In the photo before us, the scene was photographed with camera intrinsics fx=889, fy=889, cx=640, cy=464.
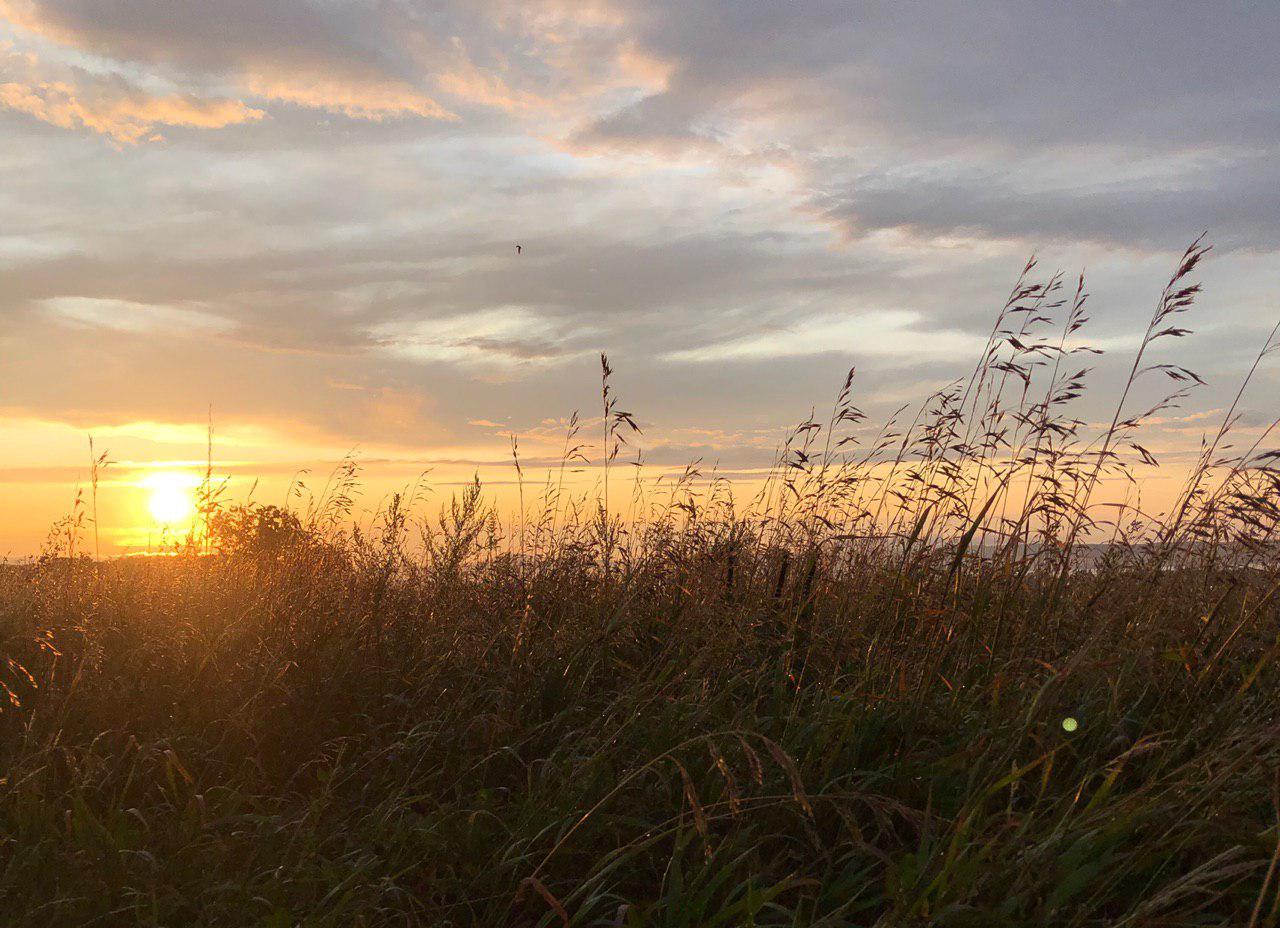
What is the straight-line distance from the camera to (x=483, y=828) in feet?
8.55

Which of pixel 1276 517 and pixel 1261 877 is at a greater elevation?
pixel 1276 517

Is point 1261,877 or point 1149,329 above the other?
point 1149,329

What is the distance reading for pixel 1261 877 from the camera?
2.18 m

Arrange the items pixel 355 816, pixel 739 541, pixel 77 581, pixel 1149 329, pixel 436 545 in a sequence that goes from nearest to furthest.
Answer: pixel 355 816 → pixel 1149 329 → pixel 739 541 → pixel 436 545 → pixel 77 581

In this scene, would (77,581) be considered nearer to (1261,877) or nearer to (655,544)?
(655,544)

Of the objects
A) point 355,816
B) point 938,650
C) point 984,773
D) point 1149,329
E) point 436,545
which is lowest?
point 355,816

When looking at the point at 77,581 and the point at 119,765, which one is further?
the point at 77,581

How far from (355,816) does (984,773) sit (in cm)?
201

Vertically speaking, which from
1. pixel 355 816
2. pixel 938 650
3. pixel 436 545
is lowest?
pixel 355 816

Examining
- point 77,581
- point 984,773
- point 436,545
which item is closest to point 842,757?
point 984,773

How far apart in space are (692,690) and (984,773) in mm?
997

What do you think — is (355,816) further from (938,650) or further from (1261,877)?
(1261,877)

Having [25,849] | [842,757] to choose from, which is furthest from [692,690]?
[25,849]

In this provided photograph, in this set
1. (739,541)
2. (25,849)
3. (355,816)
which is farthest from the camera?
(739,541)
